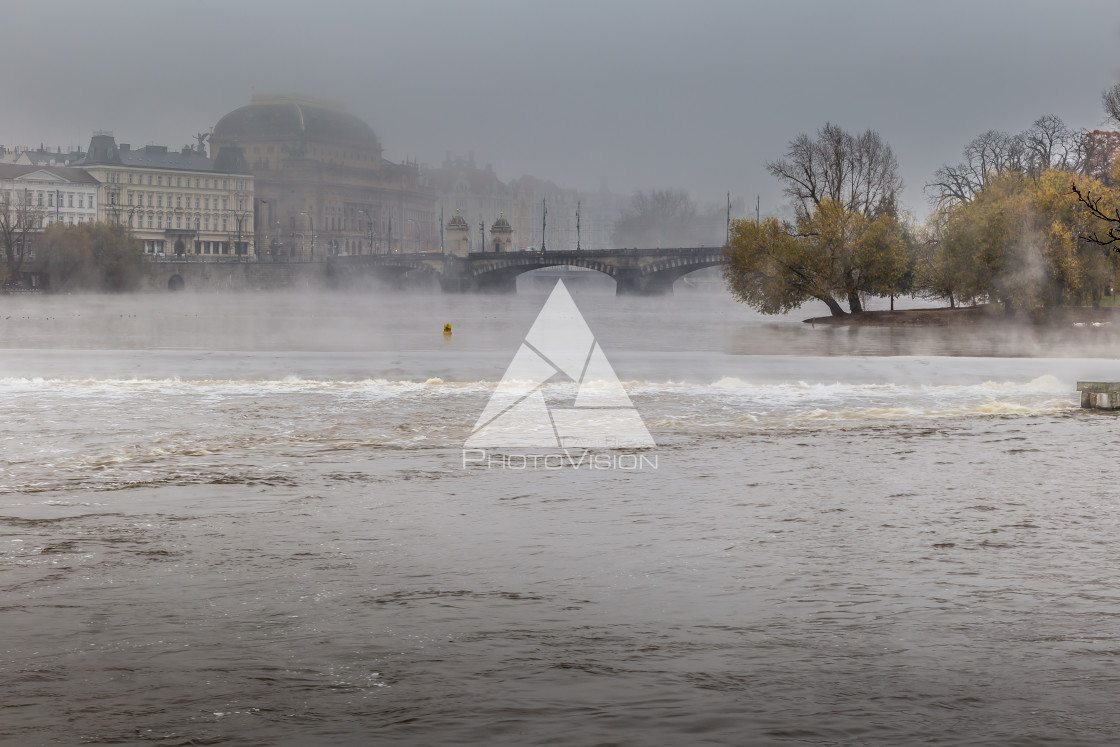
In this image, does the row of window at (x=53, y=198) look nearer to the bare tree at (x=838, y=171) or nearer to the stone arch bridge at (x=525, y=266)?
the stone arch bridge at (x=525, y=266)

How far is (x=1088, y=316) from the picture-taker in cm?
6550

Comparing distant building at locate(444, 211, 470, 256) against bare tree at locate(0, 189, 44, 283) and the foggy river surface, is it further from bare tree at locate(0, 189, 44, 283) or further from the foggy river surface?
the foggy river surface

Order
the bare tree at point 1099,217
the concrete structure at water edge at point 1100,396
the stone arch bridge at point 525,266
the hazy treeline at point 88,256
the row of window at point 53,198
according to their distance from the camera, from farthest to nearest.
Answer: the row of window at point 53,198, the stone arch bridge at point 525,266, the hazy treeline at point 88,256, the concrete structure at water edge at point 1100,396, the bare tree at point 1099,217

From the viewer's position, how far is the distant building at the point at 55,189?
166 m

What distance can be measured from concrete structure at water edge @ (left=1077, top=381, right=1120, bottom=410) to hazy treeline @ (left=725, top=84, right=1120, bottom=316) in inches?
1250

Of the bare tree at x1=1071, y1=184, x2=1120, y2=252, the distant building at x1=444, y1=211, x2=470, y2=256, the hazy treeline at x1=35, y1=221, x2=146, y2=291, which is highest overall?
the distant building at x1=444, y1=211, x2=470, y2=256

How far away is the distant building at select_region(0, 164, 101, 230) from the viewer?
16588 centimetres

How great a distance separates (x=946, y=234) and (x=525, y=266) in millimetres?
82977

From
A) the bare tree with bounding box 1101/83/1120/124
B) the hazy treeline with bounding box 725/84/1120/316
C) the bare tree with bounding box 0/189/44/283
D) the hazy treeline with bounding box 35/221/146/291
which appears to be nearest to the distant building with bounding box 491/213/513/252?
the hazy treeline with bounding box 35/221/146/291

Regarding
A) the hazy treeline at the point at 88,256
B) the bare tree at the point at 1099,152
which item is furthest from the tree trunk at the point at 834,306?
the hazy treeline at the point at 88,256

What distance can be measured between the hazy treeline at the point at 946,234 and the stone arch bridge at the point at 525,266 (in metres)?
39.7

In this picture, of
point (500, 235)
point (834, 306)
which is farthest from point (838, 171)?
point (500, 235)

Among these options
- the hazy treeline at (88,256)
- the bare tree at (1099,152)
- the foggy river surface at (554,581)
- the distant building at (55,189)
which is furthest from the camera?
the distant building at (55,189)

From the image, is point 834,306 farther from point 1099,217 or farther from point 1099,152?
point 1099,217
